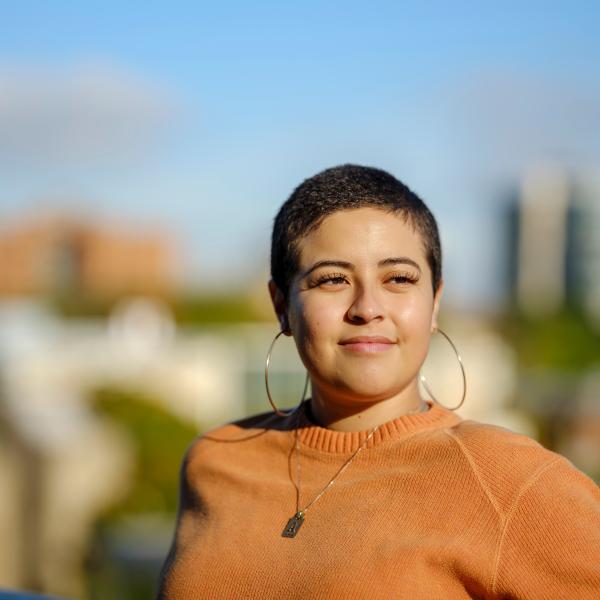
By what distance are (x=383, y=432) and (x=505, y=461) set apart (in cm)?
31

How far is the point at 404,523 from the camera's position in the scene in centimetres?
201

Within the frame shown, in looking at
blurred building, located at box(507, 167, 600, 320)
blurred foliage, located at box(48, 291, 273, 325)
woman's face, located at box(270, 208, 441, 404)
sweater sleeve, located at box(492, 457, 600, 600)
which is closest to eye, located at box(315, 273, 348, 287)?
woman's face, located at box(270, 208, 441, 404)

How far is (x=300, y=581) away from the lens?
2027 millimetres

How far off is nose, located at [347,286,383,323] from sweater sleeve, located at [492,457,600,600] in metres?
0.44

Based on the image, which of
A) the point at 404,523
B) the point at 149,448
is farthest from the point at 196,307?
the point at 404,523

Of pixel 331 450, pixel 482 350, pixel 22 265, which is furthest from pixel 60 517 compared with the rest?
pixel 22 265

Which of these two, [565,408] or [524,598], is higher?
[524,598]

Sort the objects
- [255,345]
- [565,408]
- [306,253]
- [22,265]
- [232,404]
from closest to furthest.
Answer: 1. [306,253]
2. [565,408]
3. [232,404]
4. [255,345]
5. [22,265]

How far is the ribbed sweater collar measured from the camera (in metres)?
2.19

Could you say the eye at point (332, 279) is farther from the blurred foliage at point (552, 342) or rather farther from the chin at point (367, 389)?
the blurred foliage at point (552, 342)

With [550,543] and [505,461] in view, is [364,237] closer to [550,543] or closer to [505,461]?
[505,461]

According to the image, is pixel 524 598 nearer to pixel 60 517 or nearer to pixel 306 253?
pixel 306 253

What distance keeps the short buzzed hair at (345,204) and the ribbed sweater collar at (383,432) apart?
0.27 metres

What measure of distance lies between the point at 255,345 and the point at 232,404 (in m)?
2.64
